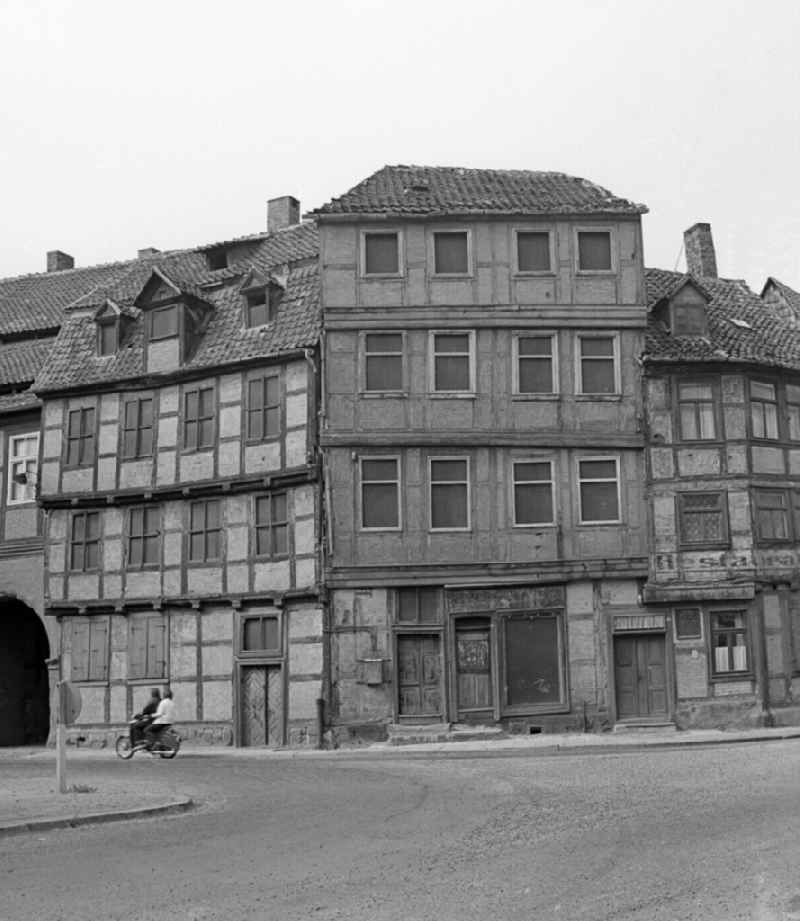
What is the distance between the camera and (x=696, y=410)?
31.1 meters

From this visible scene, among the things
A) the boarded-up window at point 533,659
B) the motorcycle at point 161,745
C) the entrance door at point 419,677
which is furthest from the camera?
the boarded-up window at point 533,659

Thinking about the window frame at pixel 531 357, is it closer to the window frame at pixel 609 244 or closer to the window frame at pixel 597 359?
the window frame at pixel 597 359

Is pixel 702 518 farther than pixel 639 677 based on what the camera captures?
Yes

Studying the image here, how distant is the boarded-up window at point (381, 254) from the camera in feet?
102

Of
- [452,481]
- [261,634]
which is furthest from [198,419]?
[452,481]

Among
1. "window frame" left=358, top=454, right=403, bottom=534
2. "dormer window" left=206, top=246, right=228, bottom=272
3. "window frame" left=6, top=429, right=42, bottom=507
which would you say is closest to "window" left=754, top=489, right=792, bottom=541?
"window frame" left=358, top=454, right=403, bottom=534

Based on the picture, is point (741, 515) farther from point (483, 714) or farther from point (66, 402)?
point (66, 402)

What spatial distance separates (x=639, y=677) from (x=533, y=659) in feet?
8.27

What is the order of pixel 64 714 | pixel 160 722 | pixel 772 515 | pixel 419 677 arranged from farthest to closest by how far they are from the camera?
pixel 772 515 → pixel 419 677 → pixel 160 722 → pixel 64 714

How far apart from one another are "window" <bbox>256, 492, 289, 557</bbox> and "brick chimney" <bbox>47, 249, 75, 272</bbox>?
18588mm

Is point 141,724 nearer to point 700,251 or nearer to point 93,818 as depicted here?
point 93,818

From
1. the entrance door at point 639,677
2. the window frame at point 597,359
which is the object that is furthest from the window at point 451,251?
the entrance door at point 639,677

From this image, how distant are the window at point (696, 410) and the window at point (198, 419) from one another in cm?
1150

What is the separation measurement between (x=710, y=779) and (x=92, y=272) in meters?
31.5
